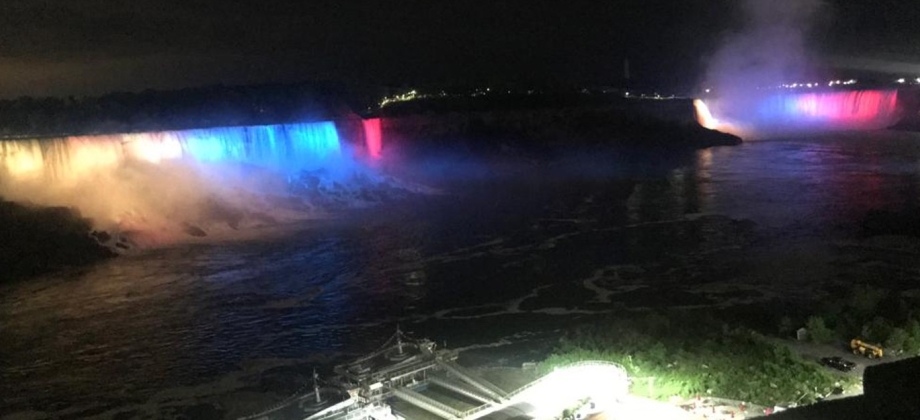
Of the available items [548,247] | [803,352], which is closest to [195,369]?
[803,352]

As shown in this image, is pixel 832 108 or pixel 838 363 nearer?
pixel 838 363

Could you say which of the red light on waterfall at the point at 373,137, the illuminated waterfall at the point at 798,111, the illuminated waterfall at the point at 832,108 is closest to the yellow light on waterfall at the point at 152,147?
the red light on waterfall at the point at 373,137

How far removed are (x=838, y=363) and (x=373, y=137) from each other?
1440 inches

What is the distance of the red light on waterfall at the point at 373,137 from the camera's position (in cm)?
4307

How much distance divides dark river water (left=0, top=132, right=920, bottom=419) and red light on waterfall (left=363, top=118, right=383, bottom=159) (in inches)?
484

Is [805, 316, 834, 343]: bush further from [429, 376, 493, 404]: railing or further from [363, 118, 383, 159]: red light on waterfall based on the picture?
[363, 118, 383, 159]: red light on waterfall

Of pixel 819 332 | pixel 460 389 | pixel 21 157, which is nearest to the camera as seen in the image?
pixel 460 389

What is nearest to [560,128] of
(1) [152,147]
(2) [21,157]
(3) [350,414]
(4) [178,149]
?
(4) [178,149]

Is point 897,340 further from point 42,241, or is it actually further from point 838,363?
point 42,241

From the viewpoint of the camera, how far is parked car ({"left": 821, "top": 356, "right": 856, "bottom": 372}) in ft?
29.2

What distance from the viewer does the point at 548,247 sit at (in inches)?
834

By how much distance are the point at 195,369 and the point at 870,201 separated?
21451 millimetres

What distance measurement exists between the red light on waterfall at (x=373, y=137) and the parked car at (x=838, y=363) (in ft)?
115

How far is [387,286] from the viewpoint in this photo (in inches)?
685
